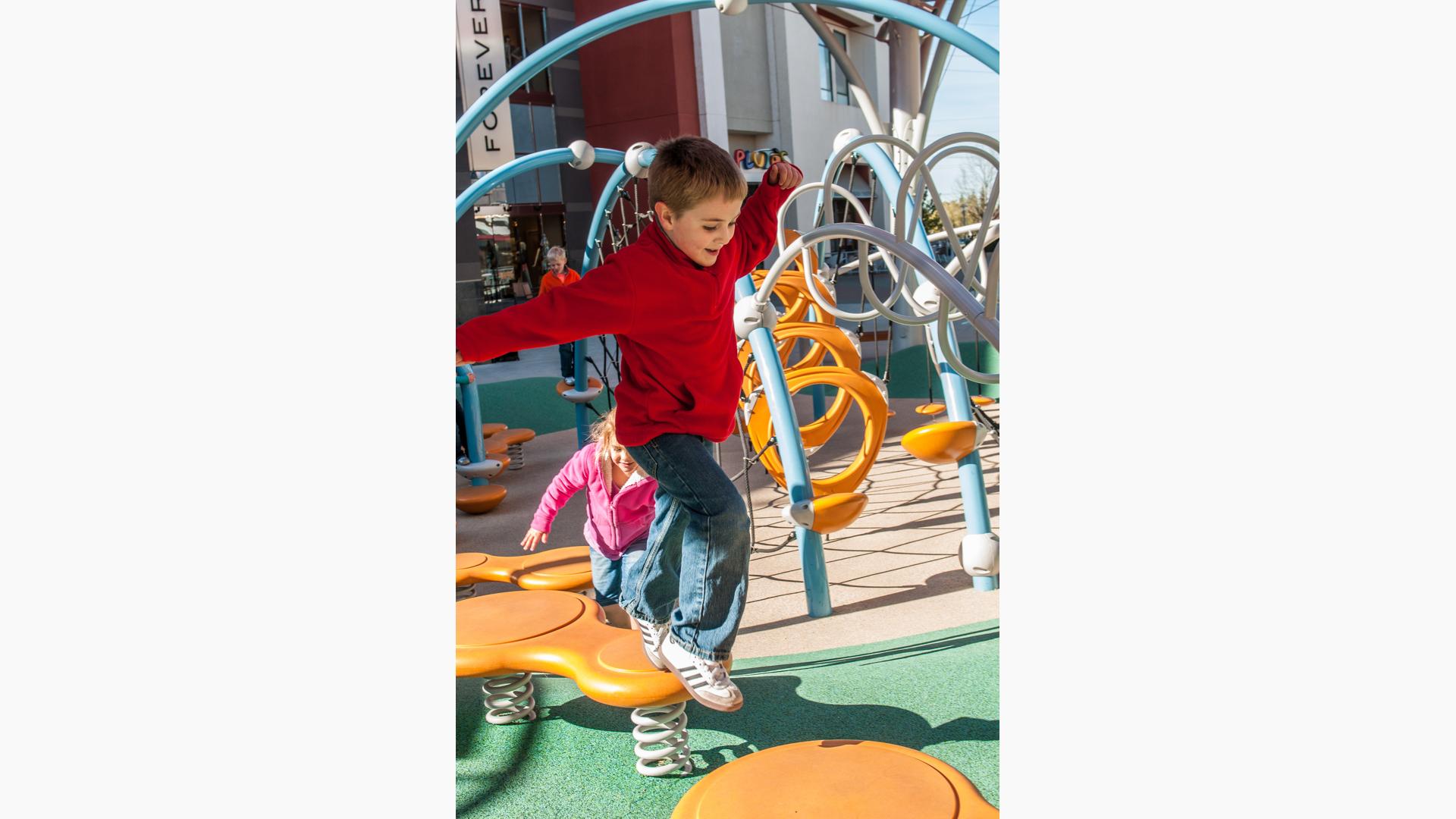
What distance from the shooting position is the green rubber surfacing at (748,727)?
2.60 metres

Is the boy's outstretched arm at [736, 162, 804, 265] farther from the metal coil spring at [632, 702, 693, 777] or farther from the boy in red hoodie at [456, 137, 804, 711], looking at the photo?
the metal coil spring at [632, 702, 693, 777]

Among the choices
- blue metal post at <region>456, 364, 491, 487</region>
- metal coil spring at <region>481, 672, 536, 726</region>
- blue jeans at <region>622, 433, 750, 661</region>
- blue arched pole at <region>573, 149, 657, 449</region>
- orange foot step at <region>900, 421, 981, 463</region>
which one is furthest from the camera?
blue metal post at <region>456, 364, 491, 487</region>

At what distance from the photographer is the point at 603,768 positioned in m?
2.78

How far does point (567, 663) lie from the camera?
9.16 ft

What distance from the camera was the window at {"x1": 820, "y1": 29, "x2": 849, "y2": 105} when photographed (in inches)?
909

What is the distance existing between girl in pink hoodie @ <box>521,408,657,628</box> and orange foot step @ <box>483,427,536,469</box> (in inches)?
152

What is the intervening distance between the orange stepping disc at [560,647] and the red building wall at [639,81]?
16031mm

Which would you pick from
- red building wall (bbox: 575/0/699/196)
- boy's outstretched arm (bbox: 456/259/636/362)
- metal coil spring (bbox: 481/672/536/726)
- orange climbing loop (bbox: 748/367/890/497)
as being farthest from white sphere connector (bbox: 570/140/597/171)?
red building wall (bbox: 575/0/699/196)

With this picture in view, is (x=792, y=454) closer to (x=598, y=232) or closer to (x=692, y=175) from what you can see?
(x=692, y=175)

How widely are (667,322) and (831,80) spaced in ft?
75.6

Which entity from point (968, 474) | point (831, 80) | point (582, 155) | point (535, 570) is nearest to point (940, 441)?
point (968, 474)
